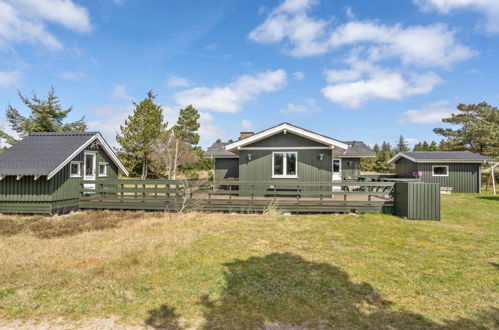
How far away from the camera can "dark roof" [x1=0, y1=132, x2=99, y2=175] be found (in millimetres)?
10930

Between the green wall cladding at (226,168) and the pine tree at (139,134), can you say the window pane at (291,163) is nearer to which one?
the green wall cladding at (226,168)

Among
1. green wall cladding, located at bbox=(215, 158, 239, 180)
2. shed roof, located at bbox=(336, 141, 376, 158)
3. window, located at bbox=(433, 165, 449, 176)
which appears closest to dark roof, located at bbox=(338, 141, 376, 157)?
shed roof, located at bbox=(336, 141, 376, 158)

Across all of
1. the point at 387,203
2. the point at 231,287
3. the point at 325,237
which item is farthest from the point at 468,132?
the point at 231,287

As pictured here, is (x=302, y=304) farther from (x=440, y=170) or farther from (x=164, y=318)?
(x=440, y=170)

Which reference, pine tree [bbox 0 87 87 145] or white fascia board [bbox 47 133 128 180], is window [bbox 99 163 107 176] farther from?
pine tree [bbox 0 87 87 145]

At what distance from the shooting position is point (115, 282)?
445 centimetres

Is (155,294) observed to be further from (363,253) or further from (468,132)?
Result: (468,132)

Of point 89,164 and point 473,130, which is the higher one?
point 473,130

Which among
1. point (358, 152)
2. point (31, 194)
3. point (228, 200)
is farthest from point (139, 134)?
point (358, 152)

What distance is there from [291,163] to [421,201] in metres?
6.39

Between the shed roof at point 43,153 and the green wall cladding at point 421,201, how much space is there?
14.9m

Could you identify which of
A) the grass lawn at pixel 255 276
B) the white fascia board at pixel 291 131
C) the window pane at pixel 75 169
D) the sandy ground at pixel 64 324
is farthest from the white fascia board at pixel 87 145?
the sandy ground at pixel 64 324

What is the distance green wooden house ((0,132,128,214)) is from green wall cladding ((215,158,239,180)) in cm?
1128

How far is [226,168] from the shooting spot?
23.0 metres
